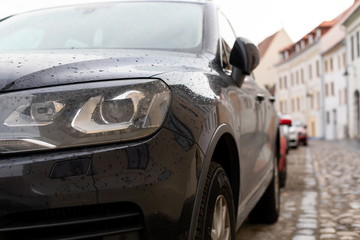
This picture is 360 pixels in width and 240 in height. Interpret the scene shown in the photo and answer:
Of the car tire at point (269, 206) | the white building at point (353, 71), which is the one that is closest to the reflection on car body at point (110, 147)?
the car tire at point (269, 206)

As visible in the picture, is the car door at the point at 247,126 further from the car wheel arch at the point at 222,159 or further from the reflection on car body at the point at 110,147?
the reflection on car body at the point at 110,147

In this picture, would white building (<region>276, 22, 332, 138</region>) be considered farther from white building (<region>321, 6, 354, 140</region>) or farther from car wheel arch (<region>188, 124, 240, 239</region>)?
car wheel arch (<region>188, 124, 240, 239</region>)

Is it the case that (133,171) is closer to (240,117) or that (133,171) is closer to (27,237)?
(27,237)

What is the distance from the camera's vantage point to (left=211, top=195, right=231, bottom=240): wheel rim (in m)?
2.40

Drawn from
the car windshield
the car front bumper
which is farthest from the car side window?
the car front bumper

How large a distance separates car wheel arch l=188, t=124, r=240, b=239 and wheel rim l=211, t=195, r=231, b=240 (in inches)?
7.7

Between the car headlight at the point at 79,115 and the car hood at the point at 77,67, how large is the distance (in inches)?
1.9

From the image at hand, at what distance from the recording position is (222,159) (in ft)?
9.03

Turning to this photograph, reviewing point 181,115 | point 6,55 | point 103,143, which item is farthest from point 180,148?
point 6,55

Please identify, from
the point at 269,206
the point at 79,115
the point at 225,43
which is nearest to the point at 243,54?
the point at 225,43

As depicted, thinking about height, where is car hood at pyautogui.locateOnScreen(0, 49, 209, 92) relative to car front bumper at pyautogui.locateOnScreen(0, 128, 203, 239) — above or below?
above

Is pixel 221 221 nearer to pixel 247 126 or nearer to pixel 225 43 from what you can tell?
pixel 247 126

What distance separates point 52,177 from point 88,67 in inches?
20.3

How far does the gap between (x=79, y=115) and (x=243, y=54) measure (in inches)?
50.6
